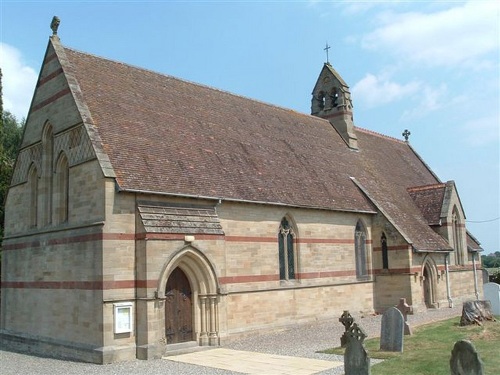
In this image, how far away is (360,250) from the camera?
26.0m

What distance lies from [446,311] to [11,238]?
19791mm

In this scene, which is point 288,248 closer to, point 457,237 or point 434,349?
point 434,349

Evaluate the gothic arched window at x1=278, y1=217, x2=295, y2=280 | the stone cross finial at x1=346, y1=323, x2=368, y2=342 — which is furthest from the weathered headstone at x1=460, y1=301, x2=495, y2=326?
the stone cross finial at x1=346, y1=323, x2=368, y2=342

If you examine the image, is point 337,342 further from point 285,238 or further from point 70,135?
point 70,135

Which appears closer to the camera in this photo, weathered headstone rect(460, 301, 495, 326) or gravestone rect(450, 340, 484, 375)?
gravestone rect(450, 340, 484, 375)

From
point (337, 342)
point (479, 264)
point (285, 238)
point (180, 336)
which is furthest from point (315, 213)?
point (479, 264)

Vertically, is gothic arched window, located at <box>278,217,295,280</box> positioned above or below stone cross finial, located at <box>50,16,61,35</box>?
below

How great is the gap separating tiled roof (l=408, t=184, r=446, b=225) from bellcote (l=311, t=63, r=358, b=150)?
4499 mm

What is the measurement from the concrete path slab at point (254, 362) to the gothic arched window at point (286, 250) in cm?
557

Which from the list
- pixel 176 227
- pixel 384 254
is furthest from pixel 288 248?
pixel 384 254

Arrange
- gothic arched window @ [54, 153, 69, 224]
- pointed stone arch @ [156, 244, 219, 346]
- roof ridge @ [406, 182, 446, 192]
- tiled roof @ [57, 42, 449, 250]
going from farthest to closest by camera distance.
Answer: roof ridge @ [406, 182, 446, 192] → gothic arched window @ [54, 153, 69, 224] → tiled roof @ [57, 42, 449, 250] → pointed stone arch @ [156, 244, 219, 346]

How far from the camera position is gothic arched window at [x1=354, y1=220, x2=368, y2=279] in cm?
2575

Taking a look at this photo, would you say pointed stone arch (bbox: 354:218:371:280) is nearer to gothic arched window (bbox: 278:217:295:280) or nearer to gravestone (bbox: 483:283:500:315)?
gothic arched window (bbox: 278:217:295:280)

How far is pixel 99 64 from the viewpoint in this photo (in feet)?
69.1
